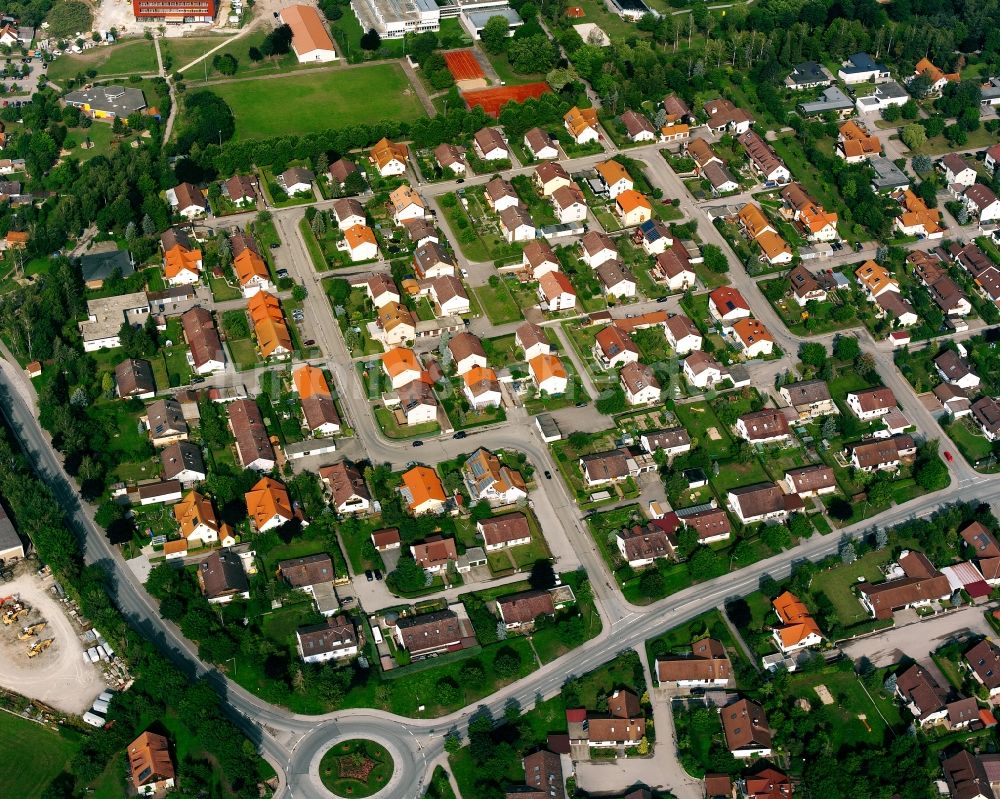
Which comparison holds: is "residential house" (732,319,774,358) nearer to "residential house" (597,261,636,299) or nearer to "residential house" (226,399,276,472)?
"residential house" (597,261,636,299)

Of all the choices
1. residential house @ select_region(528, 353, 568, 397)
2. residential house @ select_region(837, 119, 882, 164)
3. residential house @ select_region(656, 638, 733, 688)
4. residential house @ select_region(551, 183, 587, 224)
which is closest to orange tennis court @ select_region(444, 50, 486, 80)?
residential house @ select_region(551, 183, 587, 224)

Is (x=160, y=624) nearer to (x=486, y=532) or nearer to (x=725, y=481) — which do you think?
(x=486, y=532)

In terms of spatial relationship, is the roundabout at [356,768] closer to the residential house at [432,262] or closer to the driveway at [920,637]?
the driveway at [920,637]

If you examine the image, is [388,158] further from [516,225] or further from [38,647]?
[38,647]

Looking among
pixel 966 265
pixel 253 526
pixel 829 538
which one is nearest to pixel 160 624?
pixel 253 526

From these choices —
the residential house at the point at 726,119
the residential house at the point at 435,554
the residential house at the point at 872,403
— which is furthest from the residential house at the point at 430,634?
the residential house at the point at 726,119

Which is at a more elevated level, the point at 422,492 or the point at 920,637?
the point at 422,492

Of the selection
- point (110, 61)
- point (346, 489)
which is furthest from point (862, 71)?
point (110, 61)
